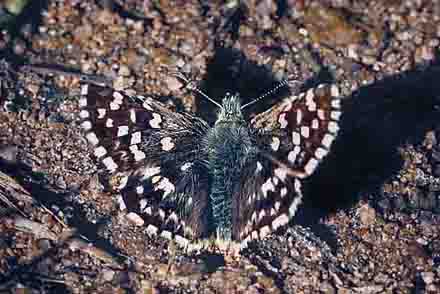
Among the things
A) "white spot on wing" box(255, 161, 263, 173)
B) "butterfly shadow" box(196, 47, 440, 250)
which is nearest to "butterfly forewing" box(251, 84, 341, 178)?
"white spot on wing" box(255, 161, 263, 173)

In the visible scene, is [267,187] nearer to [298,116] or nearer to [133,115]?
[298,116]

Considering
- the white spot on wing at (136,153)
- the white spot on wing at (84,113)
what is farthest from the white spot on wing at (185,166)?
the white spot on wing at (84,113)

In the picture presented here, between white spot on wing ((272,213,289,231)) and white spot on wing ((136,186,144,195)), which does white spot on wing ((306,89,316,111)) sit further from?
white spot on wing ((136,186,144,195))

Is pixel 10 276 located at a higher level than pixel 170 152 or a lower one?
lower

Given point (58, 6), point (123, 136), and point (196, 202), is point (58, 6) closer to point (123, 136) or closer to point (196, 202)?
point (123, 136)

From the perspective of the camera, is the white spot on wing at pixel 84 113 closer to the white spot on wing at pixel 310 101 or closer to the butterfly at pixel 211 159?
the butterfly at pixel 211 159

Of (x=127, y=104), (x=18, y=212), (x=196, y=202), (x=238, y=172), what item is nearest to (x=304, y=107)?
(x=238, y=172)

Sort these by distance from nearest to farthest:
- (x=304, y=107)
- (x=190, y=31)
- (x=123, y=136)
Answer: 1. (x=304, y=107)
2. (x=123, y=136)
3. (x=190, y=31)
